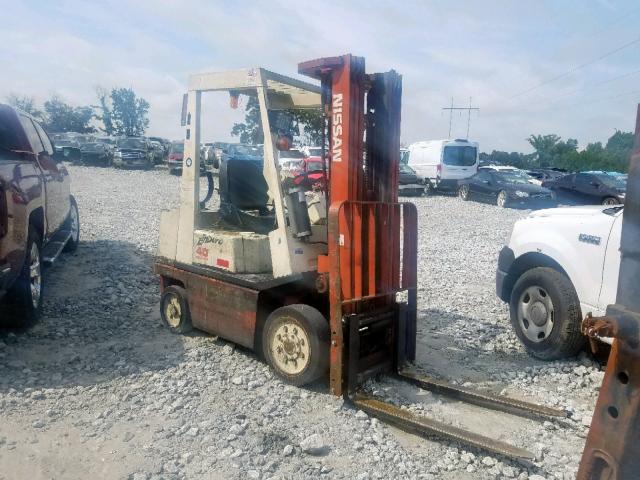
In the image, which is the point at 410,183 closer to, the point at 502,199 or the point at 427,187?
the point at 427,187

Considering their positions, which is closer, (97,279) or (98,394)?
(98,394)

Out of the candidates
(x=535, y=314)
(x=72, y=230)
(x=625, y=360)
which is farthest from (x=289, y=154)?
(x=72, y=230)

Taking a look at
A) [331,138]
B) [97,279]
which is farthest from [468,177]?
[331,138]

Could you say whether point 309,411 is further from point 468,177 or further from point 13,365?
point 468,177

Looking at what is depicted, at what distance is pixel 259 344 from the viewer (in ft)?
15.8

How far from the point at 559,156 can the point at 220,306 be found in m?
57.6

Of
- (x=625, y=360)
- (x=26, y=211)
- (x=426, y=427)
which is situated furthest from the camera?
(x=26, y=211)

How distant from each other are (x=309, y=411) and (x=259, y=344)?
94cm

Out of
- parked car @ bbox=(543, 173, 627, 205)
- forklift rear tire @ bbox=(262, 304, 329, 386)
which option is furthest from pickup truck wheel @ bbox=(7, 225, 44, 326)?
parked car @ bbox=(543, 173, 627, 205)

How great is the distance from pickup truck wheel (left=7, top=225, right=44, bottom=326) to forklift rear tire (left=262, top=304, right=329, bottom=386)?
2365 mm

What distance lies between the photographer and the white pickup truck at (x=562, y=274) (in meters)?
4.72

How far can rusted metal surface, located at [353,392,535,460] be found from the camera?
3465 millimetres

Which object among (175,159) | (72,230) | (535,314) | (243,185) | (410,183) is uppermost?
(175,159)

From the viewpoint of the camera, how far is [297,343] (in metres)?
4.32
